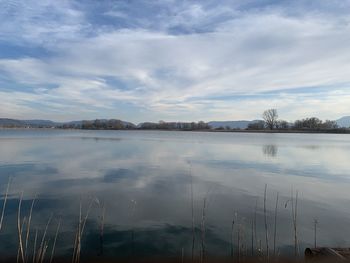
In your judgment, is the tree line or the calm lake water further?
the tree line

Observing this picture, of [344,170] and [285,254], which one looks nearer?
[285,254]

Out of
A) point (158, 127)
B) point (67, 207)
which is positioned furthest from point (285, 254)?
point (158, 127)

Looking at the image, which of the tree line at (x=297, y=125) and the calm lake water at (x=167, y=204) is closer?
the calm lake water at (x=167, y=204)

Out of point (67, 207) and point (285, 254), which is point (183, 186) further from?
point (285, 254)

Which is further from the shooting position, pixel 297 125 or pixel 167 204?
pixel 297 125

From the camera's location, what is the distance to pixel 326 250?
6.57 metres

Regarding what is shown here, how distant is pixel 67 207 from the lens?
10.3 meters

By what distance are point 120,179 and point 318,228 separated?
905 centimetres

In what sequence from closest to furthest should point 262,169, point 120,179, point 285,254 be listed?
point 285,254, point 120,179, point 262,169

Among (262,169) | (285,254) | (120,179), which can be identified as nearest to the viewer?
(285,254)

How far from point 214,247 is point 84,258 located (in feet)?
9.60

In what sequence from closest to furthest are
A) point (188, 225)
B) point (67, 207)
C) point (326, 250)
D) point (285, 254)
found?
point (326, 250), point (285, 254), point (188, 225), point (67, 207)

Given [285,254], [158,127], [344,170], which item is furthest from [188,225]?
[158,127]

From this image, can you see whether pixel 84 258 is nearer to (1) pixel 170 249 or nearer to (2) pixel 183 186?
(1) pixel 170 249
